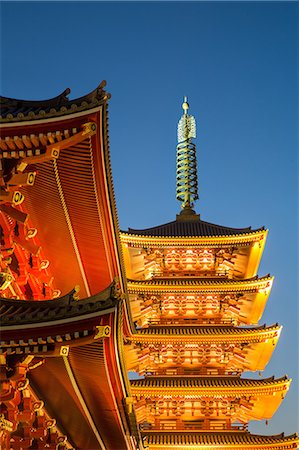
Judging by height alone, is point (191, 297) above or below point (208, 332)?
above

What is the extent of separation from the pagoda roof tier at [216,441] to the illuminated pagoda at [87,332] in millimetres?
52

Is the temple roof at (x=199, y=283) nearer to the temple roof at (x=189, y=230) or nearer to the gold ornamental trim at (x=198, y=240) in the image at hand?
the gold ornamental trim at (x=198, y=240)

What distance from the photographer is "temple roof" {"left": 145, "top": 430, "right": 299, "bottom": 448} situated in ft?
68.3

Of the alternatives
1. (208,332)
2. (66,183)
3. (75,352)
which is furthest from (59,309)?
(208,332)

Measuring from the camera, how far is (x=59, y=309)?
9.33 m

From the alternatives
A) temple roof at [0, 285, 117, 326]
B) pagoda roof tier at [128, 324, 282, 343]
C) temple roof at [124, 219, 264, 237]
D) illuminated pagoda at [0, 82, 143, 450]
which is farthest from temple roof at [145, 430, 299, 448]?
temple roof at [0, 285, 117, 326]

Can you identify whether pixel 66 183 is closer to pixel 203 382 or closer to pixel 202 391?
pixel 202 391

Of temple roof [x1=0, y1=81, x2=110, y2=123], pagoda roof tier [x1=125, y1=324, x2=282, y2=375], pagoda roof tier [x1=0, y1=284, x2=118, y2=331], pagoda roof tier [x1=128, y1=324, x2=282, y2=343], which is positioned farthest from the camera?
pagoda roof tier [x1=125, y1=324, x2=282, y2=375]

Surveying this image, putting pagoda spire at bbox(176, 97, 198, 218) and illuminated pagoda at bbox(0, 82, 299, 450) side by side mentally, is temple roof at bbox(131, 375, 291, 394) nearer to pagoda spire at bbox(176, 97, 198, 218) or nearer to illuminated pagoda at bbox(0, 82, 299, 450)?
illuminated pagoda at bbox(0, 82, 299, 450)

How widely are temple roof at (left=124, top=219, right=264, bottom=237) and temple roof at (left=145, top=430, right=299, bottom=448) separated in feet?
28.0

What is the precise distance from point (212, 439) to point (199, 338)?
3.92m

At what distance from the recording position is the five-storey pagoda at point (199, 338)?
21.9 metres

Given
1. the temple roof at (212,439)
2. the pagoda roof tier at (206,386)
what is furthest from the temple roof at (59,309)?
the temple roof at (212,439)

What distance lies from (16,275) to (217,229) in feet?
52.9
